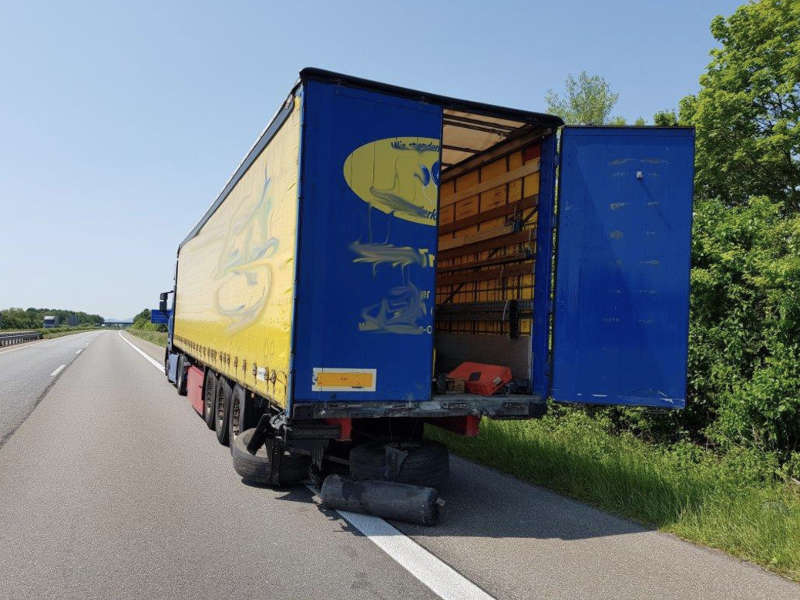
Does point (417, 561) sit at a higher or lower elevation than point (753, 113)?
lower

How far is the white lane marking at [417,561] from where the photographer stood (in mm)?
3635

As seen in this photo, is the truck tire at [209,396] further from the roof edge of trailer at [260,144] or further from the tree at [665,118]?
the tree at [665,118]

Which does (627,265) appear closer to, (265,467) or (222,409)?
(265,467)

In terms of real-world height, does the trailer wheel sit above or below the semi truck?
below

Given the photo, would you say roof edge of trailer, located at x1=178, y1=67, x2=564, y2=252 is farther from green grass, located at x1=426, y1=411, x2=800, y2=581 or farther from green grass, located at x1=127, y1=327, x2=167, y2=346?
green grass, located at x1=127, y1=327, x2=167, y2=346

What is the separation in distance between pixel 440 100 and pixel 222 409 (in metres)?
5.61

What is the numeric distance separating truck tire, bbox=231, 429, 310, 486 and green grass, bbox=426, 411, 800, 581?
253 centimetres

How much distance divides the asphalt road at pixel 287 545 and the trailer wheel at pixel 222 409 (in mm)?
1046

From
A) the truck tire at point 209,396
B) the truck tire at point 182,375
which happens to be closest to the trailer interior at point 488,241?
the truck tire at point 209,396

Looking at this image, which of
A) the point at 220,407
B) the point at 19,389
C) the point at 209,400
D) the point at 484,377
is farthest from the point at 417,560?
the point at 19,389

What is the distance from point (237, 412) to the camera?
755cm

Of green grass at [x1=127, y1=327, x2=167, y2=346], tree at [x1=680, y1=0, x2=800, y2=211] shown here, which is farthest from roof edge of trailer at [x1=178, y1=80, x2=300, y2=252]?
green grass at [x1=127, y1=327, x2=167, y2=346]

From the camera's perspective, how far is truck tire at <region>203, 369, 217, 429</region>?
9.29 m

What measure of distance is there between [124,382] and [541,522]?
15.7 meters
